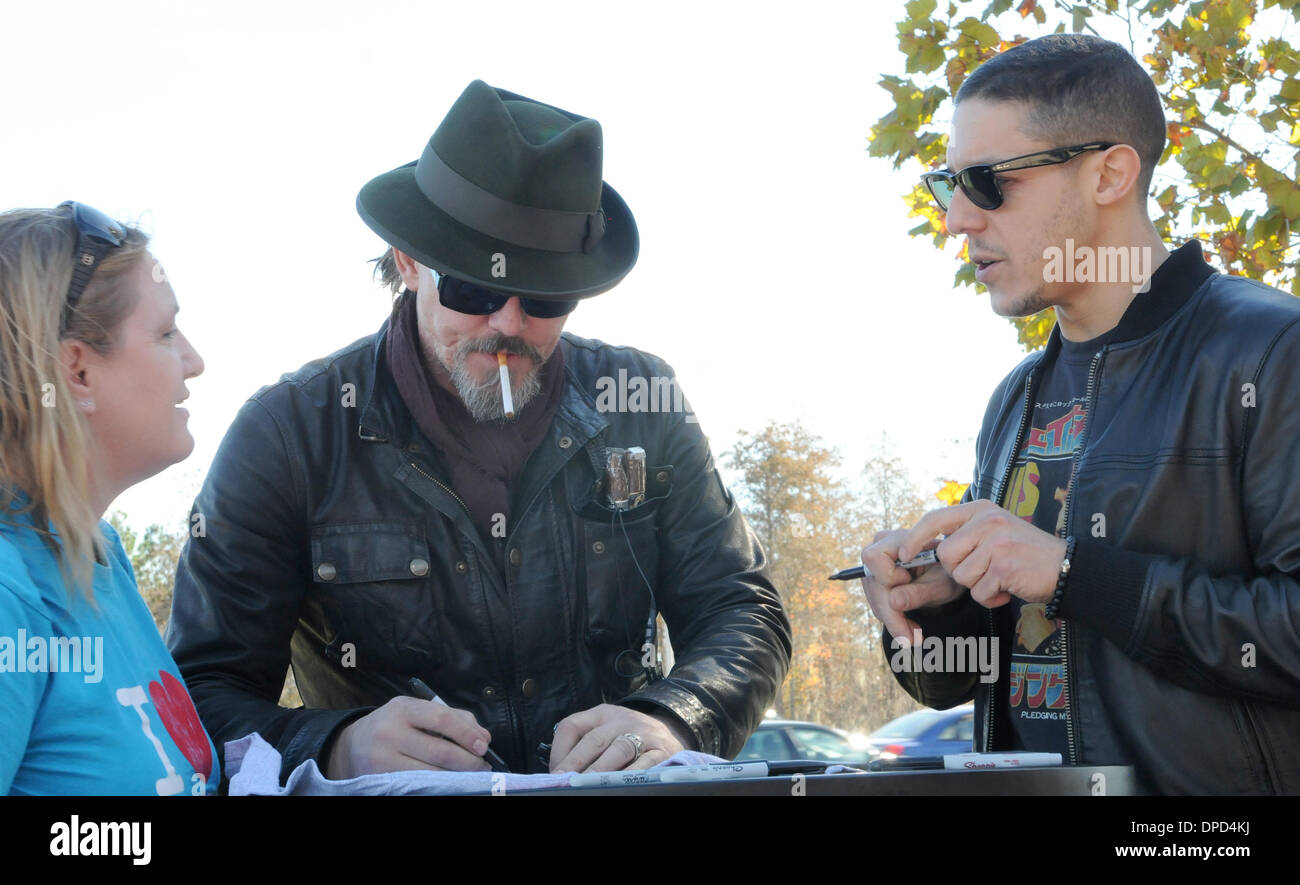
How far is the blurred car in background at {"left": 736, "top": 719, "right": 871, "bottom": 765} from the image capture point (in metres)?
16.2

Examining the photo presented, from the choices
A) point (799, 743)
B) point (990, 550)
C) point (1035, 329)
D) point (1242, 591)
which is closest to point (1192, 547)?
point (1242, 591)

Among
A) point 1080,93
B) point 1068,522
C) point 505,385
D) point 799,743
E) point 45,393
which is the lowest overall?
point 799,743

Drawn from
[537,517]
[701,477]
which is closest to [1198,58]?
[701,477]

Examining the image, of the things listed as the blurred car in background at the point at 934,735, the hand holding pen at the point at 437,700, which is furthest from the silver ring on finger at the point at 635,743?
the blurred car in background at the point at 934,735

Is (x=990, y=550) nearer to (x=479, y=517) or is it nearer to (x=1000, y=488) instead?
(x=1000, y=488)

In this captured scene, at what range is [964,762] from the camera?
1.58m

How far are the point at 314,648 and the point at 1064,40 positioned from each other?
93.5 inches

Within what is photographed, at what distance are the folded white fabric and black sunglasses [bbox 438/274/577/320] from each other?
3.91ft

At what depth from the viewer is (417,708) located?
232 centimetres

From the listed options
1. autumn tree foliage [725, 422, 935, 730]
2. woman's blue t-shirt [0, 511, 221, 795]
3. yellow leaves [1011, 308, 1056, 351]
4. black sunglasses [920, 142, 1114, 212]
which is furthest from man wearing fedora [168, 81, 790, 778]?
autumn tree foliage [725, 422, 935, 730]

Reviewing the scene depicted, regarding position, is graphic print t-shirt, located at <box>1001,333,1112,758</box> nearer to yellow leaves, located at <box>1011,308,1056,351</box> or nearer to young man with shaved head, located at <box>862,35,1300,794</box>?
young man with shaved head, located at <box>862,35,1300,794</box>

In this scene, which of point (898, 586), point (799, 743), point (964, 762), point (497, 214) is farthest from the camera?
point (799, 743)

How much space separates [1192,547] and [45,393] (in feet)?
7.02
